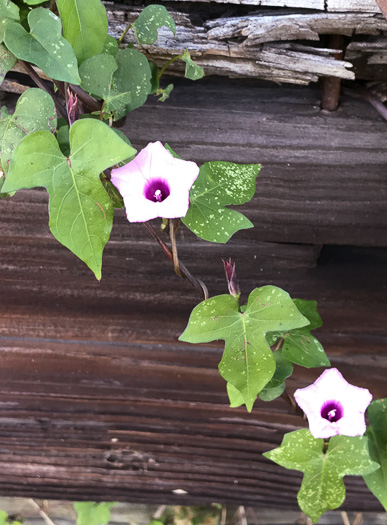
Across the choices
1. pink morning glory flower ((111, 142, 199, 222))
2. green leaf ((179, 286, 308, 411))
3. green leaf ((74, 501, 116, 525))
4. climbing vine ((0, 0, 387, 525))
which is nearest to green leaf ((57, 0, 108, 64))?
climbing vine ((0, 0, 387, 525))

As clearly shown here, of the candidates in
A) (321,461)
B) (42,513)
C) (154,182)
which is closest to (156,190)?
(154,182)

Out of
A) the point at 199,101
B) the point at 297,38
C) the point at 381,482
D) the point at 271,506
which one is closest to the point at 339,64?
the point at 297,38

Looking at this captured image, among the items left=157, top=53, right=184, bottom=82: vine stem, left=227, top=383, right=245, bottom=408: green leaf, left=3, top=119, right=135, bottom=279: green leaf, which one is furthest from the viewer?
left=227, top=383, right=245, bottom=408: green leaf

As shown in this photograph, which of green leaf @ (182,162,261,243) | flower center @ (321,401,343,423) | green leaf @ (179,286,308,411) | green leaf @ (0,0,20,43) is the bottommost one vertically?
flower center @ (321,401,343,423)

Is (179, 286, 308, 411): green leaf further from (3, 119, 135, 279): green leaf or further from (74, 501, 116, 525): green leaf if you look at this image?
(74, 501, 116, 525): green leaf

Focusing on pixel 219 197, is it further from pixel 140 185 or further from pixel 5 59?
pixel 5 59
